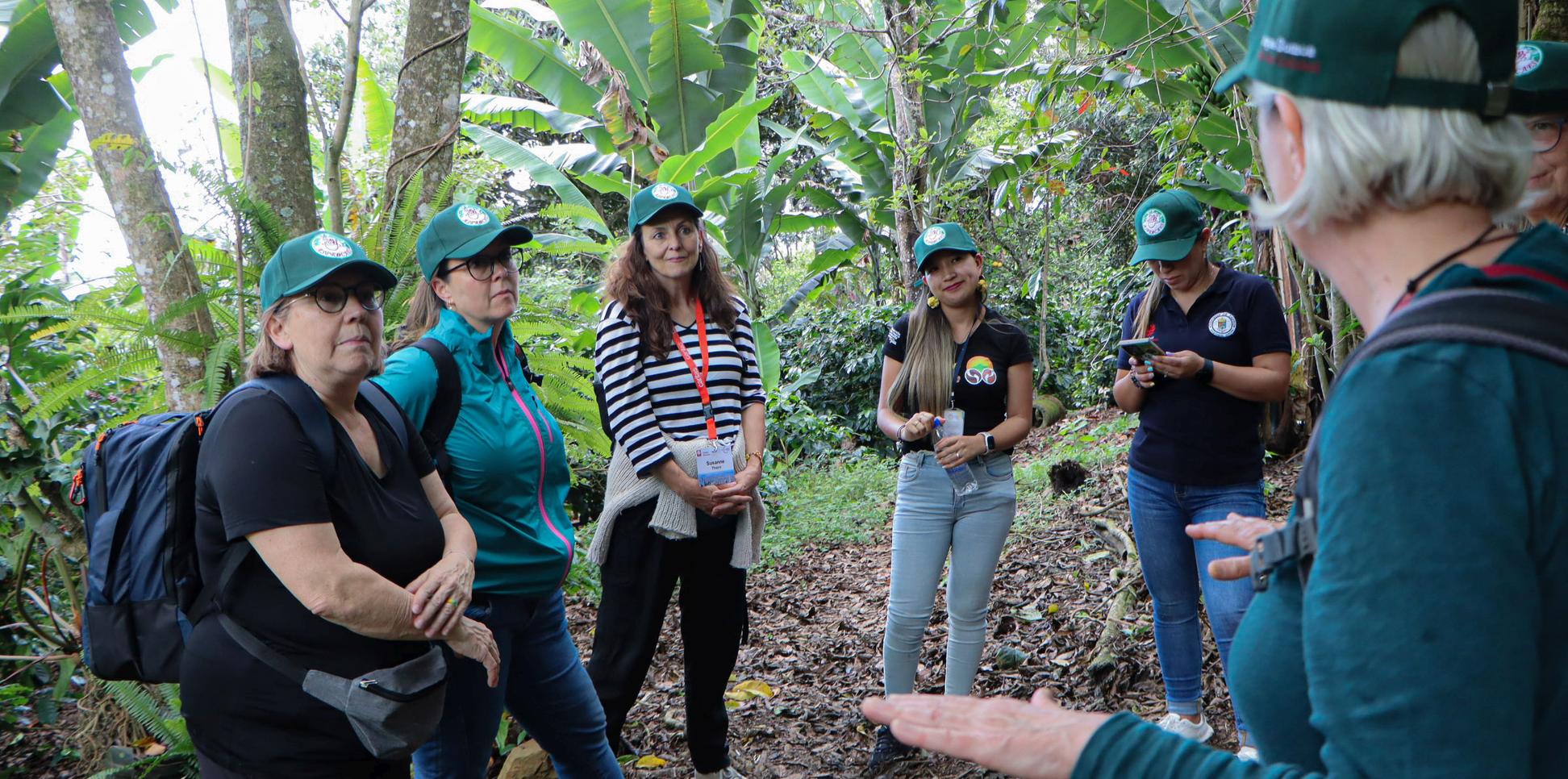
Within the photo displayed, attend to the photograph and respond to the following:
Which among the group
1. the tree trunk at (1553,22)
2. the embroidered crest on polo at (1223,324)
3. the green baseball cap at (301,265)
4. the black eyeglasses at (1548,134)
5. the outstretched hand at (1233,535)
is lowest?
the outstretched hand at (1233,535)

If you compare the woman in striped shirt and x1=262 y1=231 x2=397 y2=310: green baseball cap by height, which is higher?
x1=262 y1=231 x2=397 y2=310: green baseball cap

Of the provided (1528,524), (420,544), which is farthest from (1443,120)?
(420,544)

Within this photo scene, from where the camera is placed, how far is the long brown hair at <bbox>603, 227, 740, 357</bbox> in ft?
12.2

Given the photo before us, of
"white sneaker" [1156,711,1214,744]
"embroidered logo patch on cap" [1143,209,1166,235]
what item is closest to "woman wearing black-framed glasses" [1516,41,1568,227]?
"embroidered logo patch on cap" [1143,209,1166,235]

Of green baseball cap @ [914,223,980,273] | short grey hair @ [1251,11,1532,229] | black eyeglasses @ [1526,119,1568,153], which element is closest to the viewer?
short grey hair @ [1251,11,1532,229]

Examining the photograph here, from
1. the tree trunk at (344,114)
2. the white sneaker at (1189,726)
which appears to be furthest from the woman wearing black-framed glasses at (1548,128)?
the tree trunk at (344,114)

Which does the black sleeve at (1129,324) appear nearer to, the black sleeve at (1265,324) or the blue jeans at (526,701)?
the black sleeve at (1265,324)

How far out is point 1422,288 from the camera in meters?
0.99

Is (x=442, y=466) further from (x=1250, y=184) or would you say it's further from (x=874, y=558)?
(x=1250, y=184)

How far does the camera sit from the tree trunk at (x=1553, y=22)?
290cm

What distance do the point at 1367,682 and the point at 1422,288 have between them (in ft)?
1.29

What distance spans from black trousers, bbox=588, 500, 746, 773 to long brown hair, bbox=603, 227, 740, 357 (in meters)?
0.63

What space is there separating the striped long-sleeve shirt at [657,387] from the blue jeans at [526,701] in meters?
0.68

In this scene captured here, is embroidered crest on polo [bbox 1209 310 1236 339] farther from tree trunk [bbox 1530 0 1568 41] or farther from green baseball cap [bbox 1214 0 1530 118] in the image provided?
green baseball cap [bbox 1214 0 1530 118]
